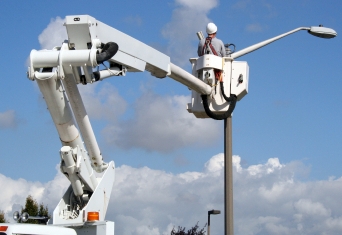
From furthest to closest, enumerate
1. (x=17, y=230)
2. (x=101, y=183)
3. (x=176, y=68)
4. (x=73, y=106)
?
(x=176, y=68), (x=101, y=183), (x=73, y=106), (x=17, y=230)

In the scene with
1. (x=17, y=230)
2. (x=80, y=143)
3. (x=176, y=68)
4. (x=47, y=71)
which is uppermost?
(x=176, y=68)

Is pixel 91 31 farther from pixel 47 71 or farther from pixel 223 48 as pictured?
pixel 223 48

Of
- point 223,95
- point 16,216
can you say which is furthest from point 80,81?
point 223,95

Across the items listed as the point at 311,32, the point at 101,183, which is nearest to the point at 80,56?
the point at 101,183

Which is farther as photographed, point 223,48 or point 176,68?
point 223,48

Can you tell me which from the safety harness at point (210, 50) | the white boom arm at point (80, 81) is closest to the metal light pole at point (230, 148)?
the safety harness at point (210, 50)

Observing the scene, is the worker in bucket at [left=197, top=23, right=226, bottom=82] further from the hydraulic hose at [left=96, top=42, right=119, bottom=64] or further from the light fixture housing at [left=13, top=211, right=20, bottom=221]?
the light fixture housing at [left=13, top=211, right=20, bottom=221]

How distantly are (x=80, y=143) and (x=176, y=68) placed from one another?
10.3 feet

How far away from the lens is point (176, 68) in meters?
15.6

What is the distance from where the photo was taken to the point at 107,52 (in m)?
12.5

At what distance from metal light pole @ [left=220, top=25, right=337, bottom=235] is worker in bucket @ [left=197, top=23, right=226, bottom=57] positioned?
34 centimetres

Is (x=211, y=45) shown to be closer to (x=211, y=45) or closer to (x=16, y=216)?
(x=211, y=45)

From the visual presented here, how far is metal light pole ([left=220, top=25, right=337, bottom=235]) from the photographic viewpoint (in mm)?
16000

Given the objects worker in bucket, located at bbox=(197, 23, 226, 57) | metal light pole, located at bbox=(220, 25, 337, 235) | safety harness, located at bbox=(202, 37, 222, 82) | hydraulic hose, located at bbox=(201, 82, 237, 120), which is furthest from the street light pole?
worker in bucket, located at bbox=(197, 23, 226, 57)
